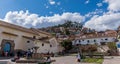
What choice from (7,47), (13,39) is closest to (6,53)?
(7,47)

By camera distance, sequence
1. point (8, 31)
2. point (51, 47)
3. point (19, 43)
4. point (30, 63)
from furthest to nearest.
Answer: point (51, 47) < point (19, 43) < point (8, 31) < point (30, 63)

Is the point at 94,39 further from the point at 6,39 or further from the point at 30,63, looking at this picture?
the point at 30,63

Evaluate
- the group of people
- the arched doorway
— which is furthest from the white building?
the group of people

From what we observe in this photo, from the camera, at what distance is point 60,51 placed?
50.2 metres

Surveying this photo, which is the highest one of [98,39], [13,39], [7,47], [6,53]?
[13,39]

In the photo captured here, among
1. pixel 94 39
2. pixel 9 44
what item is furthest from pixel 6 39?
pixel 94 39

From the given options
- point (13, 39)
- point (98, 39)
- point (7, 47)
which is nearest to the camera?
point (7, 47)

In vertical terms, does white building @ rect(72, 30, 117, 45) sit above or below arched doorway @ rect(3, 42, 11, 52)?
above

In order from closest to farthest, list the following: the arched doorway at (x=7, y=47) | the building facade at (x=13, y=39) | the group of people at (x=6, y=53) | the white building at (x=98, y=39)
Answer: the group of people at (x=6, y=53), the building facade at (x=13, y=39), the arched doorway at (x=7, y=47), the white building at (x=98, y=39)

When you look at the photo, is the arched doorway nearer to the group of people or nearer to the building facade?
the building facade

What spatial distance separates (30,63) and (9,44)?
16.0 m

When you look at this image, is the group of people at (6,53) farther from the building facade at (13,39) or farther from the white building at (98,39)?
the white building at (98,39)

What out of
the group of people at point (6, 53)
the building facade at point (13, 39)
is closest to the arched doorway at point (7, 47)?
the building facade at point (13, 39)

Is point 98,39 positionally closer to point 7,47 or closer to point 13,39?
point 13,39
